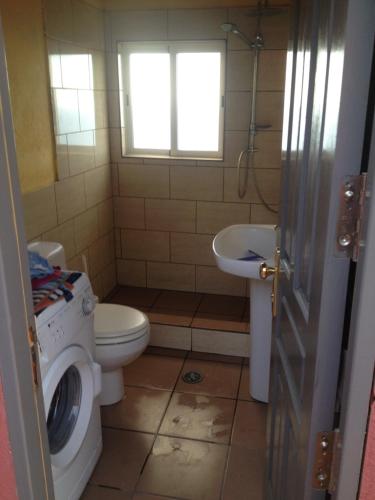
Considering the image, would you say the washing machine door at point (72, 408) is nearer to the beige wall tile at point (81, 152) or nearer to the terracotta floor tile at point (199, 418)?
the terracotta floor tile at point (199, 418)

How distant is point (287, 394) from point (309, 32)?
0.87m

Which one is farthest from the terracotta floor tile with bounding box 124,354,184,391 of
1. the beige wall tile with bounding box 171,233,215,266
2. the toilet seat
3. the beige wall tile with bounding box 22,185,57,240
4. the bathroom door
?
the bathroom door

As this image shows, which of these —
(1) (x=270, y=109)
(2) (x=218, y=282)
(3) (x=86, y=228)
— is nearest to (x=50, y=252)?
(3) (x=86, y=228)

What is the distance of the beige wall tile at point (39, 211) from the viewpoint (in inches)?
93.5

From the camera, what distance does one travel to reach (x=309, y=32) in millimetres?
1030

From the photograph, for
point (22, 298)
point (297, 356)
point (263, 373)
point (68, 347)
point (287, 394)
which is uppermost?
point (22, 298)

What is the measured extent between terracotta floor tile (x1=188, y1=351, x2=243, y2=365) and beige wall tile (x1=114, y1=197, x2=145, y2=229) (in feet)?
3.59

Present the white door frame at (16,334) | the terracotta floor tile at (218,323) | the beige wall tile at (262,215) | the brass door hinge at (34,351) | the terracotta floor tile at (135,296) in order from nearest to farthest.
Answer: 1. the white door frame at (16,334)
2. the brass door hinge at (34,351)
3. the terracotta floor tile at (218,323)
4. the beige wall tile at (262,215)
5. the terracotta floor tile at (135,296)

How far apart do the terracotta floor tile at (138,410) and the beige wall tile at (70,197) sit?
1093 mm

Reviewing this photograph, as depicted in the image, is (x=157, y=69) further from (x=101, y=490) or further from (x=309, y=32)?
(x=101, y=490)

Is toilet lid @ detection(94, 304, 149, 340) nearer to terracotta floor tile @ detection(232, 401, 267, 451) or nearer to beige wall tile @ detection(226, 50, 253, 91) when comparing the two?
terracotta floor tile @ detection(232, 401, 267, 451)

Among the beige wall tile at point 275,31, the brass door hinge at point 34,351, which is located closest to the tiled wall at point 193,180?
Answer: the beige wall tile at point 275,31

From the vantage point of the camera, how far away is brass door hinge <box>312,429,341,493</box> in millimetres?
840

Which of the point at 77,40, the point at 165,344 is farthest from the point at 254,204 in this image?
the point at 77,40
